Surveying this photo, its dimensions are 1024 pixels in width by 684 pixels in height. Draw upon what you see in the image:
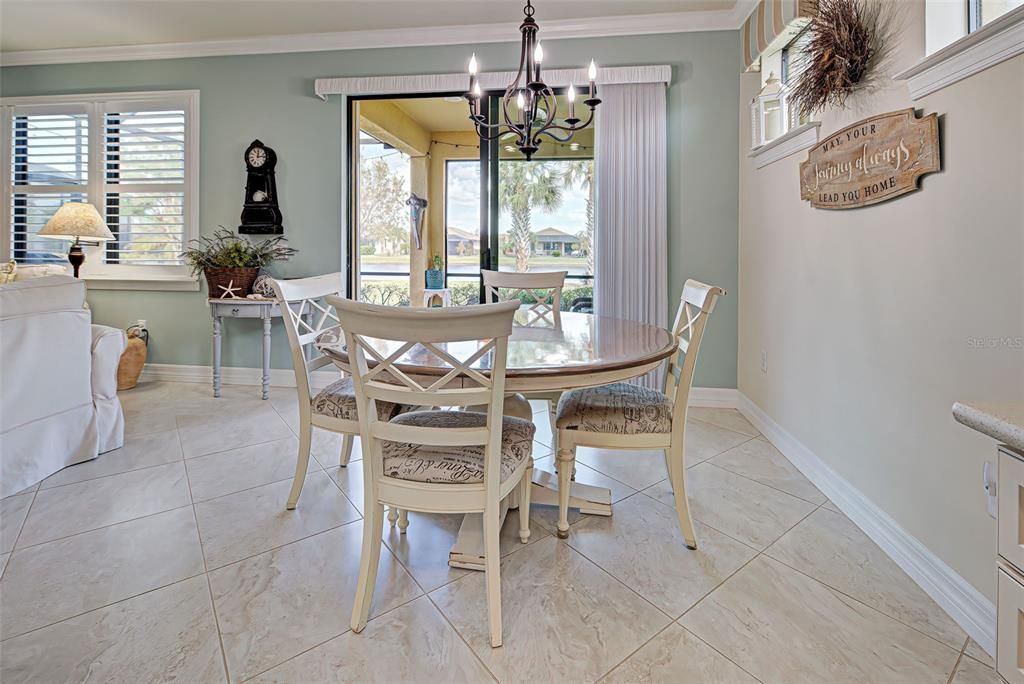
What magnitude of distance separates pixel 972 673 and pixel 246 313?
4116 millimetres

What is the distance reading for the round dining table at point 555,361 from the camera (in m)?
1.46

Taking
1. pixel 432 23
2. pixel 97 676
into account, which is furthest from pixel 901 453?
pixel 432 23

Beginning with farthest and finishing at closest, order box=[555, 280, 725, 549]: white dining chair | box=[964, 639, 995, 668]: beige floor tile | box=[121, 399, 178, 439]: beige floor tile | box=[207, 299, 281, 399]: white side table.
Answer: box=[207, 299, 281, 399]: white side table < box=[121, 399, 178, 439]: beige floor tile < box=[555, 280, 725, 549]: white dining chair < box=[964, 639, 995, 668]: beige floor tile

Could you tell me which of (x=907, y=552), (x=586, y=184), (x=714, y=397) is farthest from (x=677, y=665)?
(x=586, y=184)

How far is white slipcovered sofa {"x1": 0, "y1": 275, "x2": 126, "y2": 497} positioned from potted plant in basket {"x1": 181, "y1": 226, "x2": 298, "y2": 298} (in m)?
1.15

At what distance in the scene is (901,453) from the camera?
1772mm

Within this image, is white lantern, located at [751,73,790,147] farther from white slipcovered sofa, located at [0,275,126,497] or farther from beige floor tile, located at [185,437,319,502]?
white slipcovered sofa, located at [0,275,126,497]

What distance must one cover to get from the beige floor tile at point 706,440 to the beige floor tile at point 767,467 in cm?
5

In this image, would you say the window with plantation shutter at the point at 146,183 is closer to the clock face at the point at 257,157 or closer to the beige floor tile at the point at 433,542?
the clock face at the point at 257,157

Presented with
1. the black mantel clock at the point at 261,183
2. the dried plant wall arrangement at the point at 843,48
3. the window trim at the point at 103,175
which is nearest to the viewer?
the dried plant wall arrangement at the point at 843,48

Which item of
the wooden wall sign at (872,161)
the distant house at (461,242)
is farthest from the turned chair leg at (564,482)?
the distant house at (461,242)

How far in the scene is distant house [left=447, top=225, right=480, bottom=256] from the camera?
14.0ft

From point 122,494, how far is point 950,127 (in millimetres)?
3320

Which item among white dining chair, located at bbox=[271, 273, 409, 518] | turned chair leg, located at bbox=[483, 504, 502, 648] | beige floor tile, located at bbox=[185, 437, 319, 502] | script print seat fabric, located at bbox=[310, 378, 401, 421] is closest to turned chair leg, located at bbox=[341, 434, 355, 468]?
beige floor tile, located at bbox=[185, 437, 319, 502]
